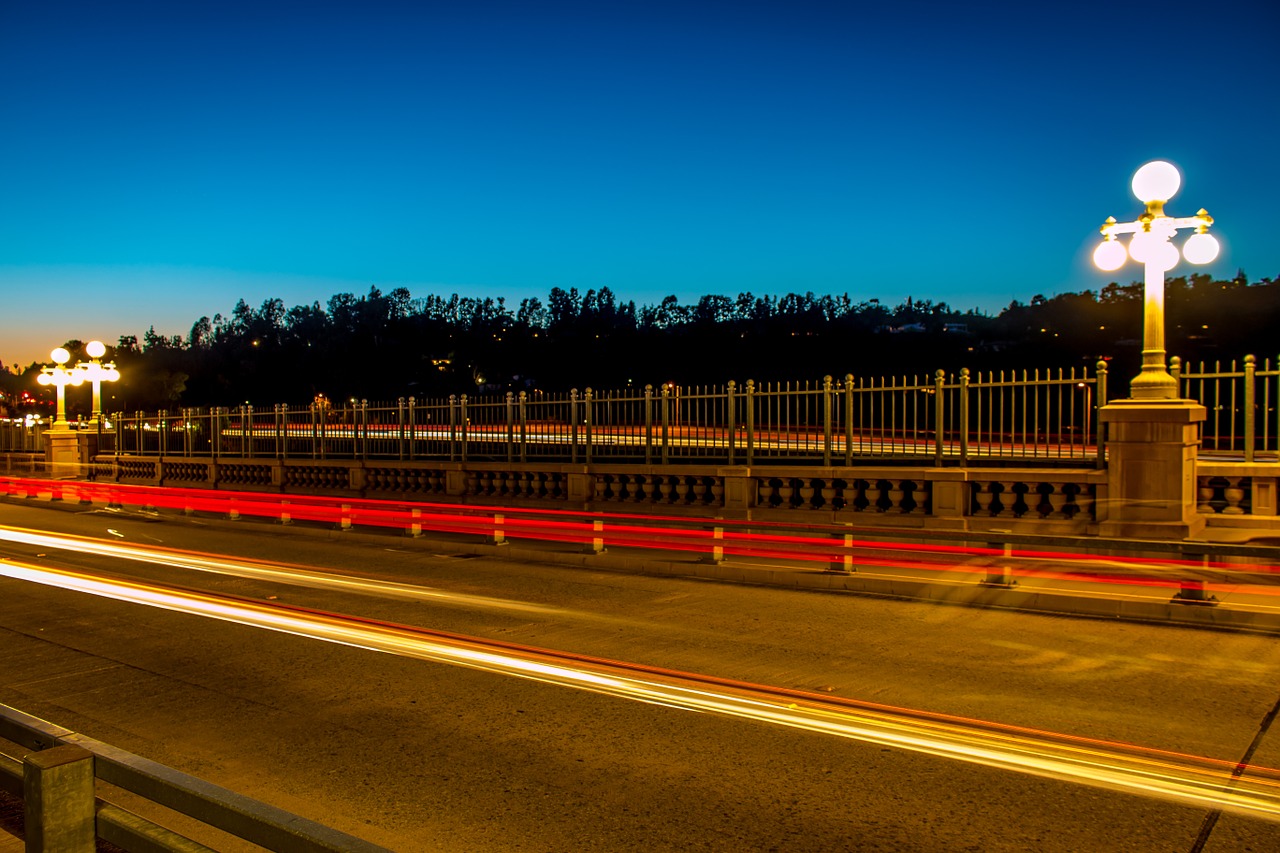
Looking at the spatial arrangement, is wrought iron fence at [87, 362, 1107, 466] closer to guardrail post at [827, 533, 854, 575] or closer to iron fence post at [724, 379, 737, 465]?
iron fence post at [724, 379, 737, 465]

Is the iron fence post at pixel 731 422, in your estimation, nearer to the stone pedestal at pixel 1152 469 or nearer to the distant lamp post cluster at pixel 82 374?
the stone pedestal at pixel 1152 469

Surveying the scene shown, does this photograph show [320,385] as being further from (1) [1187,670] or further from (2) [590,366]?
(1) [1187,670]

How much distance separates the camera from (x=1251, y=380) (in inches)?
524

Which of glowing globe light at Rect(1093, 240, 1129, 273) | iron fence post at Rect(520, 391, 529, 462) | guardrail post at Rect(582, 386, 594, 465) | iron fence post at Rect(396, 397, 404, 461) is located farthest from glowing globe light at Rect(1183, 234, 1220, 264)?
iron fence post at Rect(396, 397, 404, 461)

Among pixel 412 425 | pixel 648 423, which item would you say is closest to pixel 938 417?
pixel 648 423

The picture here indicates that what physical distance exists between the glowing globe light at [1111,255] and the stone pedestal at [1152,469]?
82.4 inches

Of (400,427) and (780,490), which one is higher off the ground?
(400,427)

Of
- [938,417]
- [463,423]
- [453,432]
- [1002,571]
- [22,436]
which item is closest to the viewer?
[1002,571]

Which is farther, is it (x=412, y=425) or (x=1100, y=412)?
(x=412, y=425)

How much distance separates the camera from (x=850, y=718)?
6.76 meters

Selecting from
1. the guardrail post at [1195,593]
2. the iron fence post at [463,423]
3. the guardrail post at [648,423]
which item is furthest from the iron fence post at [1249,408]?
the iron fence post at [463,423]

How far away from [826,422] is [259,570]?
9516 millimetres

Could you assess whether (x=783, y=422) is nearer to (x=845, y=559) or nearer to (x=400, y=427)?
(x=845, y=559)

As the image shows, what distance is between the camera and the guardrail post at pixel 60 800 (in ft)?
9.21
